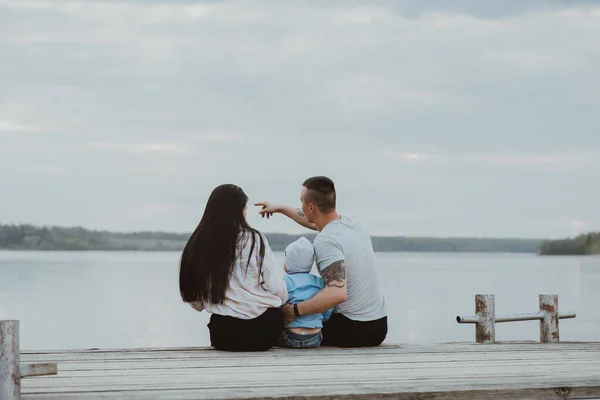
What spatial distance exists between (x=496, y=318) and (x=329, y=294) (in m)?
2.84

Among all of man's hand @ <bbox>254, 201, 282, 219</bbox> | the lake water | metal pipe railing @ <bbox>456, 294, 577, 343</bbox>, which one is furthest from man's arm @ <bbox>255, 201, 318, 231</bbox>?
the lake water

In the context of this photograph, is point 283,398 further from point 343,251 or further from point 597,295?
point 597,295

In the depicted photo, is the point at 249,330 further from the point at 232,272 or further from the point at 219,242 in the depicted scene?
the point at 219,242

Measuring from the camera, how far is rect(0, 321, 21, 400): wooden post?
184 inches

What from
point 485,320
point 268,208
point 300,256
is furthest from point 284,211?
point 485,320

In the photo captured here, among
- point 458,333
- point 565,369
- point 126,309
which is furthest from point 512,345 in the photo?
point 126,309

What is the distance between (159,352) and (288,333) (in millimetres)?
957

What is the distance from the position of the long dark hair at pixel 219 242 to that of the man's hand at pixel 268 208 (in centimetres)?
92

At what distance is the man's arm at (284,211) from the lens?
7.46 metres

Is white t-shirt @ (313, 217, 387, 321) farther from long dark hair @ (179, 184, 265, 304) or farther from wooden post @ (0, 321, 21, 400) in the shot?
wooden post @ (0, 321, 21, 400)

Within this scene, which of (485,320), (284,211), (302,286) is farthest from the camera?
(485,320)

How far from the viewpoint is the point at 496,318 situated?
8883mm

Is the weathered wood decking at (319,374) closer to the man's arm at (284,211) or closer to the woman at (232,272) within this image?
the woman at (232,272)

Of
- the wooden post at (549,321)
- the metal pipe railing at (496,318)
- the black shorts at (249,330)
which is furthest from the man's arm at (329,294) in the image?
the wooden post at (549,321)
